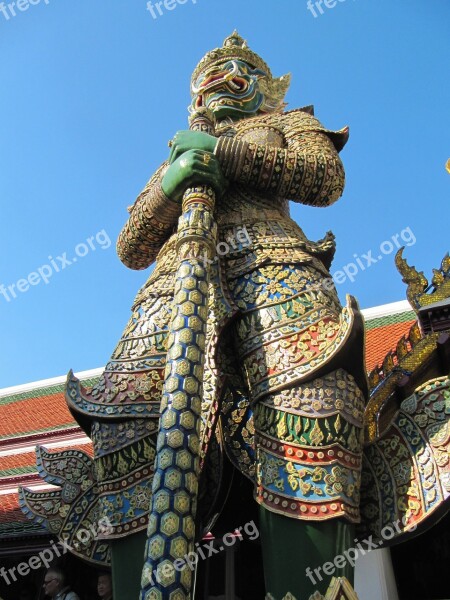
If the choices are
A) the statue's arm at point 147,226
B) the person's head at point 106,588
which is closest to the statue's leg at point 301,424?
the statue's arm at point 147,226

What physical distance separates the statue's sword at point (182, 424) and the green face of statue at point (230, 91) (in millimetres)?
1205

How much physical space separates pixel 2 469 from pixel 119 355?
19.3 ft

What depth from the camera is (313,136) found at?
12.8 ft

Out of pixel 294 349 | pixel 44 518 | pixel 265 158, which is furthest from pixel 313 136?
pixel 44 518

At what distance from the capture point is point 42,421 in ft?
32.7

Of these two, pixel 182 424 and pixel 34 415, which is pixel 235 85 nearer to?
pixel 182 424

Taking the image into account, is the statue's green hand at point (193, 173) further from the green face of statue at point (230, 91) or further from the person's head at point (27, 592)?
the person's head at point (27, 592)

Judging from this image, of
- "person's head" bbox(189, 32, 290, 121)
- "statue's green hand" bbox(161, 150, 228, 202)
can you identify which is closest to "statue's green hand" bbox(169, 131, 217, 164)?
"statue's green hand" bbox(161, 150, 228, 202)

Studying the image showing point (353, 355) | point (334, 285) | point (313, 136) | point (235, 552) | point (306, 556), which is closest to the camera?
point (306, 556)

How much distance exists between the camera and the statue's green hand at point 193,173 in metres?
3.53

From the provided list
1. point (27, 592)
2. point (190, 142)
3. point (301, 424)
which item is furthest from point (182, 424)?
point (27, 592)

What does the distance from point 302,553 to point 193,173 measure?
2052mm

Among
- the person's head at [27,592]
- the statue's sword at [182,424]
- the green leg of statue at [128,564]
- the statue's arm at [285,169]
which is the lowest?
the person's head at [27,592]

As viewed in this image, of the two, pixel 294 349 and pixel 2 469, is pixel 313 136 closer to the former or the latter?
pixel 294 349
